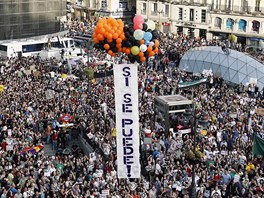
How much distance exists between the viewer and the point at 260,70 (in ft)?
143

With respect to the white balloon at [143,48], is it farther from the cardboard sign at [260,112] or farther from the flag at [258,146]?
the cardboard sign at [260,112]

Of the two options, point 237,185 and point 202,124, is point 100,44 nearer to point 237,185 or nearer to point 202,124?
point 237,185

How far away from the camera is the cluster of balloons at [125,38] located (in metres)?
23.8

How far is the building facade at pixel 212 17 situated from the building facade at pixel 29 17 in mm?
11500

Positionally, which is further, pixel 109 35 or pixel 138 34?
pixel 138 34

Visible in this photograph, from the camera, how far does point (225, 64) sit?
4534cm

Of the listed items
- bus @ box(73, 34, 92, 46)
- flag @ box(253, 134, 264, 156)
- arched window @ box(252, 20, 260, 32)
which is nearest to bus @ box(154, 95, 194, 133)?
flag @ box(253, 134, 264, 156)

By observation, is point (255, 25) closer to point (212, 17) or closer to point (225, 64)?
point (212, 17)

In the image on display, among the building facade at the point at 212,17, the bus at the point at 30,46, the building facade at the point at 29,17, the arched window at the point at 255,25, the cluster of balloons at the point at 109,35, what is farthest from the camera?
the building facade at the point at 29,17

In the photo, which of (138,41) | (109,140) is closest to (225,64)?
(109,140)

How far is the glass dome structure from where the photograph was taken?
43.6 metres

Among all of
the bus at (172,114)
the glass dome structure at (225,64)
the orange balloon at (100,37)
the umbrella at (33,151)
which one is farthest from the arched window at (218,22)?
the orange balloon at (100,37)

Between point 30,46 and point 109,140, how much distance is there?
33216 mm

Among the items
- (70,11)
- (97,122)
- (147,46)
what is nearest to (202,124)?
(97,122)
